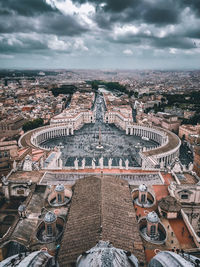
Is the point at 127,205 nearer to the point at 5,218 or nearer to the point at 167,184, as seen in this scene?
the point at 167,184

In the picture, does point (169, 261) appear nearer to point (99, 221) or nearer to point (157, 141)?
point (99, 221)

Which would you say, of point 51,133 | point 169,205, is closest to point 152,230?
point 169,205

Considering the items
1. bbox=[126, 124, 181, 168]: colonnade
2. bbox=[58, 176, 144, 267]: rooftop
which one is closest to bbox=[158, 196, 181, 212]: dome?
bbox=[58, 176, 144, 267]: rooftop

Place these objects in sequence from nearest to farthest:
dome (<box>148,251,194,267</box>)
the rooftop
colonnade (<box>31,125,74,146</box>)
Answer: dome (<box>148,251,194,267</box>) < the rooftop < colonnade (<box>31,125,74,146</box>)

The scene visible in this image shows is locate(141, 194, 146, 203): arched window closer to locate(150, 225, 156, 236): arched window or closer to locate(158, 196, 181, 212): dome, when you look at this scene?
locate(158, 196, 181, 212): dome

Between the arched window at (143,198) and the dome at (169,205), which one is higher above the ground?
the dome at (169,205)

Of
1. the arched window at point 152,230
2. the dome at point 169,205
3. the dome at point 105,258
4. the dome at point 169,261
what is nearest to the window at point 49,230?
the dome at point 105,258

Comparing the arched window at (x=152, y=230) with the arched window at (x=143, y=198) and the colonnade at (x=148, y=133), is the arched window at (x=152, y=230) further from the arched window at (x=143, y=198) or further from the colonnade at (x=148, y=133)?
the colonnade at (x=148, y=133)
